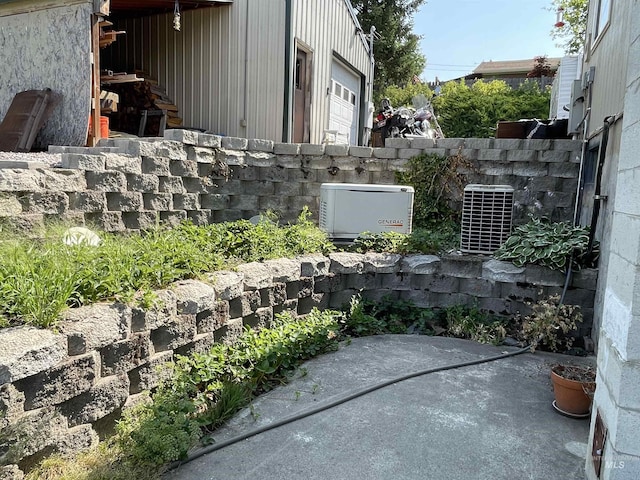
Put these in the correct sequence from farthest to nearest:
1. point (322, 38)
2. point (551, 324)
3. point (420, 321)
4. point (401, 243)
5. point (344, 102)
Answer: point (344, 102) → point (322, 38) → point (401, 243) → point (420, 321) → point (551, 324)

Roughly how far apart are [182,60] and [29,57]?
2.06 metres

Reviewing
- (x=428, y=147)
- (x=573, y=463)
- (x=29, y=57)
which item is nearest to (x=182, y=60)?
(x=29, y=57)

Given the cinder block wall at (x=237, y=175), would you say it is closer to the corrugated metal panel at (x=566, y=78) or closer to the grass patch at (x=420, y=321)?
the grass patch at (x=420, y=321)

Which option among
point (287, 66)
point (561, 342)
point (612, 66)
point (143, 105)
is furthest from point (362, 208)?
point (143, 105)

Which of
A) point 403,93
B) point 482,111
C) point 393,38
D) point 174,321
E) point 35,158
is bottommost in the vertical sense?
point 174,321

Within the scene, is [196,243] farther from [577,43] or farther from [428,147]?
[577,43]

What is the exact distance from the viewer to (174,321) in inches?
113

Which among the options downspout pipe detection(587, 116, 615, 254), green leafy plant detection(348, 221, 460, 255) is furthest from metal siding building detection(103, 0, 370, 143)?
downspout pipe detection(587, 116, 615, 254)

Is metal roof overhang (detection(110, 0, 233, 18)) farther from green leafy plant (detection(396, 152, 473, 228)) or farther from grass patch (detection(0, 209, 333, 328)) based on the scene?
grass patch (detection(0, 209, 333, 328))

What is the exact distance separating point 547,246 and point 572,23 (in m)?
18.3

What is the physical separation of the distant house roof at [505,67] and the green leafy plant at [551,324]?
2570 cm

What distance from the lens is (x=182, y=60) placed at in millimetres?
7082

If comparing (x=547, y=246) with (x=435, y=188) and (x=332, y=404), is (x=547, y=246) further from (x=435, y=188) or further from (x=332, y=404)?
(x=332, y=404)

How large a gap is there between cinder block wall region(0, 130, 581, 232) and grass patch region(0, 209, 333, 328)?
1.66ft
